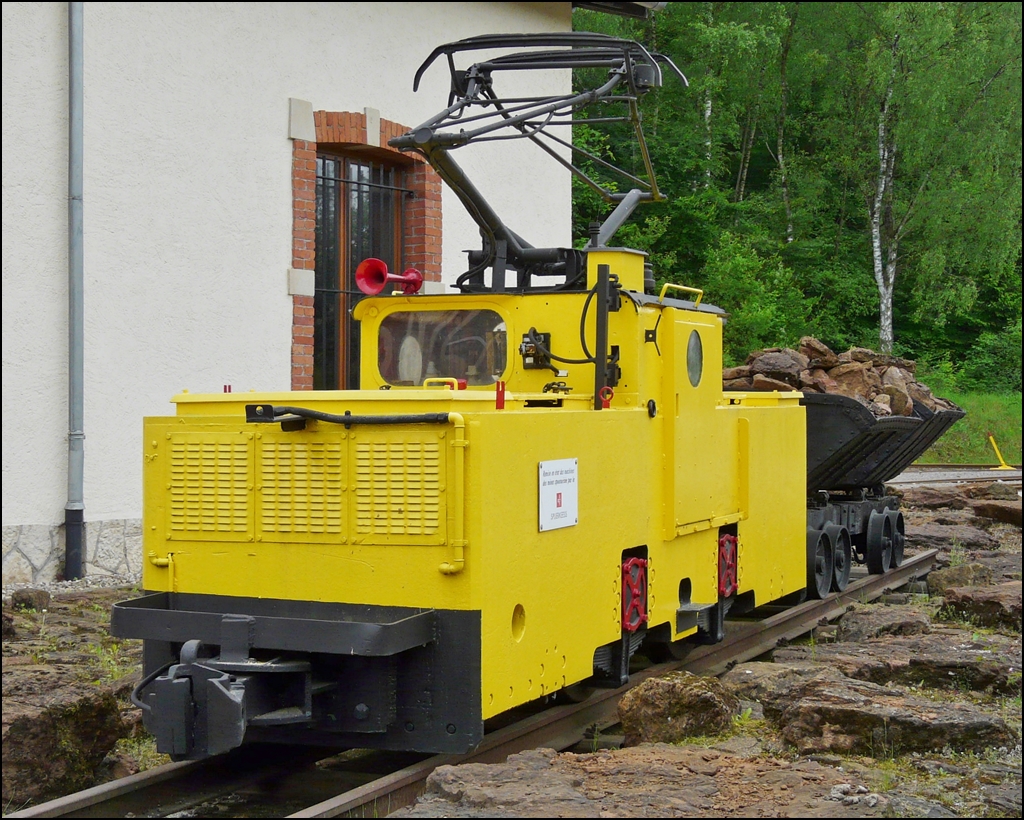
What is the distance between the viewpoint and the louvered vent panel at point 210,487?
21.2 ft

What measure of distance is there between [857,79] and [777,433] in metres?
30.5

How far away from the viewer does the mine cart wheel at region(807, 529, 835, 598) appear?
487 inches

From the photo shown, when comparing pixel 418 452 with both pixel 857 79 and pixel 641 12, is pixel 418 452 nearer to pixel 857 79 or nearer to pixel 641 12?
pixel 641 12

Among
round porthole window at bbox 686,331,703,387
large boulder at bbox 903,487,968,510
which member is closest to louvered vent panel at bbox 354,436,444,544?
round porthole window at bbox 686,331,703,387

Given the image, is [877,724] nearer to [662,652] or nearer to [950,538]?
[662,652]

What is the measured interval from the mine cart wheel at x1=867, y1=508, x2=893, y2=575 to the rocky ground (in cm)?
323

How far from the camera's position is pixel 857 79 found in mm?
38562

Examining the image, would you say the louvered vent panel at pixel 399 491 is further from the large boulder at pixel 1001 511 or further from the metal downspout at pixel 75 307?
the large boulder at pixel 1001 511

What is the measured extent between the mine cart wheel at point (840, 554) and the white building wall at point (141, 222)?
554 cm

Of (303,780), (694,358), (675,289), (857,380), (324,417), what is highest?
(675,289)

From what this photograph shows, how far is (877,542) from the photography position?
14.4 meters

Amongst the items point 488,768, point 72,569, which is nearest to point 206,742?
point 488,768

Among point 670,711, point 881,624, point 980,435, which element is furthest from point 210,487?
point 980,435

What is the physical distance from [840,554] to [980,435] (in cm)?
2252
